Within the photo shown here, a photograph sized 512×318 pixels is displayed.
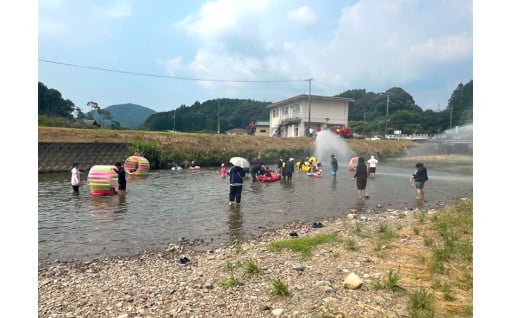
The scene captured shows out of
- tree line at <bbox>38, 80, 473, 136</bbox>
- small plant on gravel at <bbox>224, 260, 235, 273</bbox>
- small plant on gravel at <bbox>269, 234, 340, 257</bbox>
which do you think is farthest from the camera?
tree line at <bbox>38, 80, 473, 136</bbox>

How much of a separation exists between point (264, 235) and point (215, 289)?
4.38 meters

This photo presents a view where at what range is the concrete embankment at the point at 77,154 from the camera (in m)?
28.6

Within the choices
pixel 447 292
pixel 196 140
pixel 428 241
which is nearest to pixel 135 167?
pixel 196 140

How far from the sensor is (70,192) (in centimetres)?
1838

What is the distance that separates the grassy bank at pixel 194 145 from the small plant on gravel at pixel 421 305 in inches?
1229

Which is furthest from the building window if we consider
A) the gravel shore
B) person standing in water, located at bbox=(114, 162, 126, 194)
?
the gravel shore

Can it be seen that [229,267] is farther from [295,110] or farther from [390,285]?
[295,110]

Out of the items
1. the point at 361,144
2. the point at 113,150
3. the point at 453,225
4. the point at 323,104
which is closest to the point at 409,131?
the point at 323,104

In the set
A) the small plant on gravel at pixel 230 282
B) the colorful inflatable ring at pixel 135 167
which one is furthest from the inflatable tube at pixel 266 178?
the small plant on gravel at pixel 230 282

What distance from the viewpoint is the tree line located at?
194 feet

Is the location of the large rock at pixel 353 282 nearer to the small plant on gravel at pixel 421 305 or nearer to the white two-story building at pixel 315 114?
the small plant on gravel at pixel 421 305

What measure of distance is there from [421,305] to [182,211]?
10459 mm

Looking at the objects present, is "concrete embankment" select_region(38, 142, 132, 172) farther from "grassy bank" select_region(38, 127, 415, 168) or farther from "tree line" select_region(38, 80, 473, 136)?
"tree line" select_region(38, 80, 473, 136)

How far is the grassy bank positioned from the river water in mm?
10564
